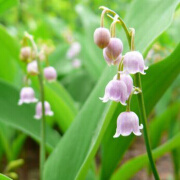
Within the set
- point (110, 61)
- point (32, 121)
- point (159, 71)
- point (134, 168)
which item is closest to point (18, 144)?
point (32, 121)

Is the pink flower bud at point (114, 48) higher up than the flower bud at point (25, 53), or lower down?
higher up

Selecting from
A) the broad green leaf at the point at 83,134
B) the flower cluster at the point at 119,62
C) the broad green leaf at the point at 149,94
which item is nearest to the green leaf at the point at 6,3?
the broad green leaf at the point at 83,134

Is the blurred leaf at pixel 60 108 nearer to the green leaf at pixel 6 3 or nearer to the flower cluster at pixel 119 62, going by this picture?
the green leaf at pixel 6 3

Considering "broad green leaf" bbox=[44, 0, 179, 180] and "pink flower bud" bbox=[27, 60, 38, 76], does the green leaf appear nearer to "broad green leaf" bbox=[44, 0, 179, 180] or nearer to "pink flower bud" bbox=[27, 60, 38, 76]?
"pink flower bud" bbox=[27, 60, 38, 76]

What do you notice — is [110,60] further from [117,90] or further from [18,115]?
[18,115]

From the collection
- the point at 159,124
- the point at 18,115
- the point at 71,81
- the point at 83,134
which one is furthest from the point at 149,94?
the point at 71,81
